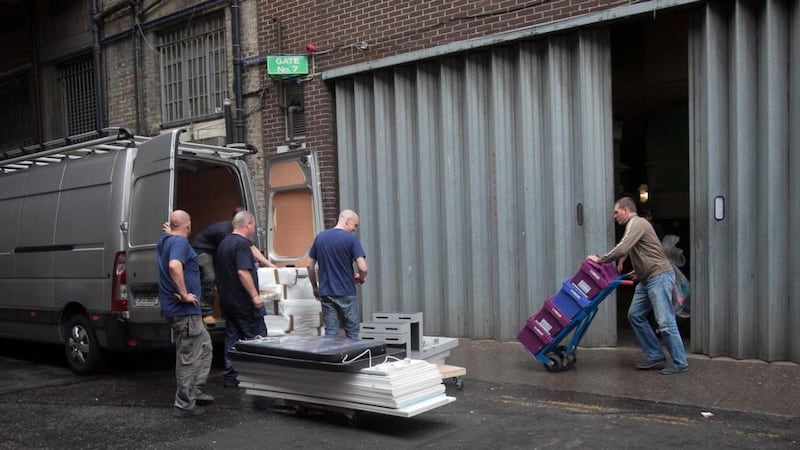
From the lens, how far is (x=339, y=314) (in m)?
6.95

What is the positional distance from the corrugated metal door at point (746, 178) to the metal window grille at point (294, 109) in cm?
539

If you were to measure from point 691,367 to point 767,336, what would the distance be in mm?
773

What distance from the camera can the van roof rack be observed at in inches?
301

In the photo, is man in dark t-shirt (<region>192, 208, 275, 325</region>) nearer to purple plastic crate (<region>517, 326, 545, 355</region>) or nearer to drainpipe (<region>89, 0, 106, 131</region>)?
purple plastic crate (<region>517, 326, 545, 355</region>)

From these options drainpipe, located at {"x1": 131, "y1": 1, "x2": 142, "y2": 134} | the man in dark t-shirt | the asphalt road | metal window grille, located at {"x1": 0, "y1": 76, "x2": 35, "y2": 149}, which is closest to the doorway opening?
the asphalt road

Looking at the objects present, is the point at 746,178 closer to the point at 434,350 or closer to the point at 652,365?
the point at 652,365

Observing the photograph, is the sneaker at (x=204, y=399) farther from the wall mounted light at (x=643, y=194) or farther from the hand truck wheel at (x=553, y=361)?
the wall mounted light at (x=643, y=194)

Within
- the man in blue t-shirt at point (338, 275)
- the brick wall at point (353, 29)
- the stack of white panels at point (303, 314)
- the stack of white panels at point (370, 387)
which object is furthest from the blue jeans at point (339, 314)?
the brick wall at point (353, 29)

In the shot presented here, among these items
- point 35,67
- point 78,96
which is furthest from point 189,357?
point 35,67

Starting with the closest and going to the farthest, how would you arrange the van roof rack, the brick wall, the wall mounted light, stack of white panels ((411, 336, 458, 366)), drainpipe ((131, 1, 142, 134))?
stack of white panels ((411, 336, 458, 366)) < the van roof rack < the brick wall < drainpipe ((131, 1, 142, 134)) < the wall mounted light

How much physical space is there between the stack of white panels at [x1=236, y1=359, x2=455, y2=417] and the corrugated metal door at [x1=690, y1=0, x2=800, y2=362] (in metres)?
3.41

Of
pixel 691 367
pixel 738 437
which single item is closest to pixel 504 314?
pixel 691 367

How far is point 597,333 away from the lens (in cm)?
813

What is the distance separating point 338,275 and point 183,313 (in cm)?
148
